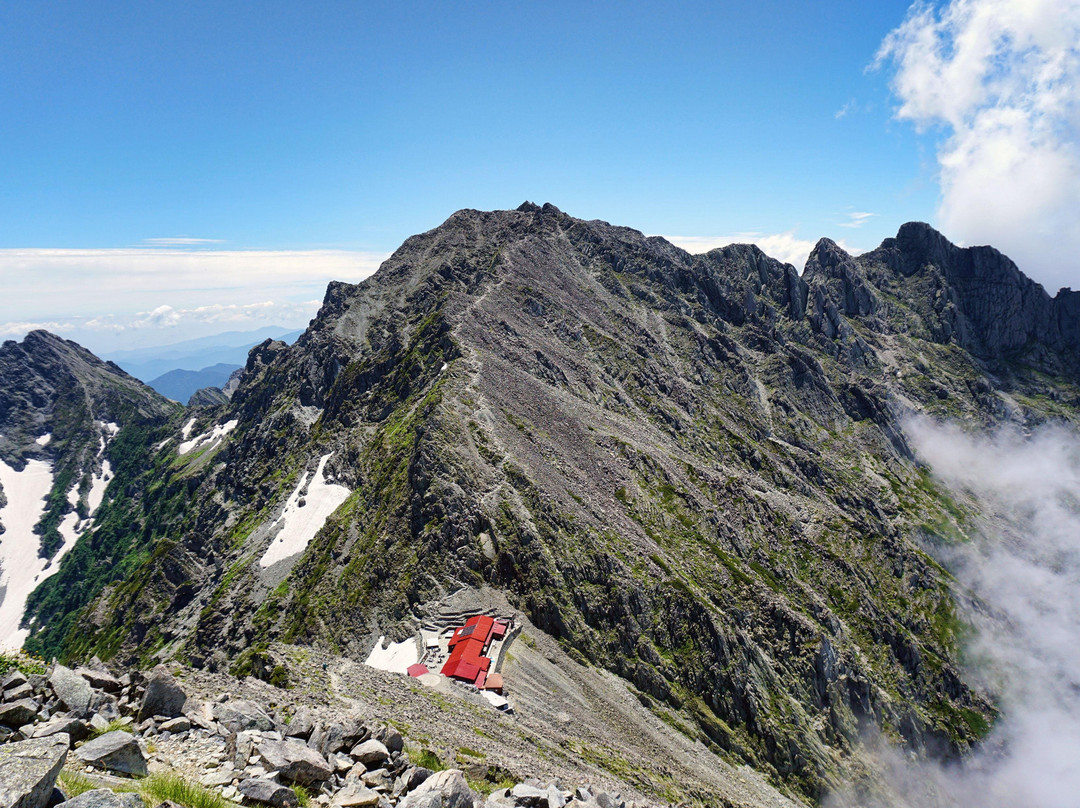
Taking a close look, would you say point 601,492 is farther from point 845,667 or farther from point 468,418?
point 845,667

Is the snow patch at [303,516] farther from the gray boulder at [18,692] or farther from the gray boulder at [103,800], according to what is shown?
the gray boulder at [103,800]

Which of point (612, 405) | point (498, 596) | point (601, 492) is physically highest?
point (612, 405)

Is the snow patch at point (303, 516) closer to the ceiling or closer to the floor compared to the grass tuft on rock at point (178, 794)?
closer to the floor

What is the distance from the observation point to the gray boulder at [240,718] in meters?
20.2

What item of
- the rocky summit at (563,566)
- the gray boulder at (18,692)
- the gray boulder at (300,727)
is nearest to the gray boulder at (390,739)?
the rocky summit at (563,566)

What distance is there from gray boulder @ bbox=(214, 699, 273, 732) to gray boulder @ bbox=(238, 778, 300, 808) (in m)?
5.41

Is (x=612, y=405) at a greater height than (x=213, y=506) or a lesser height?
greater

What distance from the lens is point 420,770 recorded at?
752 inches

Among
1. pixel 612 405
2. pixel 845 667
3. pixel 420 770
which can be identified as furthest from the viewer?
pixel 612 405

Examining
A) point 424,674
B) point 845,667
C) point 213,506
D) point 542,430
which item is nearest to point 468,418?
point 542,430

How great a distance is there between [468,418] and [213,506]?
370 ft

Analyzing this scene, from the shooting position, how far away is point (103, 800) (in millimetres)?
10711

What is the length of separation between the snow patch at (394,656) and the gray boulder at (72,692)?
1700 inches

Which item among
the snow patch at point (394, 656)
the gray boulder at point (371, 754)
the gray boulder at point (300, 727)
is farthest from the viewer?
the snow patch at point (394, 656)
